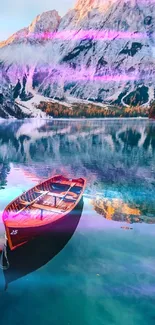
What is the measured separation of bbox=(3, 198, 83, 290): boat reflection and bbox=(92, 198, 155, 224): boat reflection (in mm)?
1583

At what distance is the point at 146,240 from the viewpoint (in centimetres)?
781

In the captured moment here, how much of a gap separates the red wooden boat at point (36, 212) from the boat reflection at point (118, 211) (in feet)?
3.08

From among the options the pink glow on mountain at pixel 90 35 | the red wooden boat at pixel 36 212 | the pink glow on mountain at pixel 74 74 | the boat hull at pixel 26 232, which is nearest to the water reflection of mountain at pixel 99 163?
the red wooden boat at pixel 36 212

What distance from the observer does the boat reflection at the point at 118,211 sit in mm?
9070

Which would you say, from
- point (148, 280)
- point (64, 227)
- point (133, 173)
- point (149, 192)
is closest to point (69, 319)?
point (148, 280)

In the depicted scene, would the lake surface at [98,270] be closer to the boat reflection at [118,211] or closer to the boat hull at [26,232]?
the boat reflection at [118,211]

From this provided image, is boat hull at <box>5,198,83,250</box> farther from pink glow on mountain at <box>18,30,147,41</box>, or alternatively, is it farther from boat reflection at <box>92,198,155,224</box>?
pink glow on mountain at <box>18,30,147,41</box>

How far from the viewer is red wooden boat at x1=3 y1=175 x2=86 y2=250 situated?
264 inches

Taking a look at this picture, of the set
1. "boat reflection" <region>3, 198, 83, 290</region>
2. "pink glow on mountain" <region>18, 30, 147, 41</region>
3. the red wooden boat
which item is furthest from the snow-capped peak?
"boat reflection" <region>3, 198, 83, 290</region>

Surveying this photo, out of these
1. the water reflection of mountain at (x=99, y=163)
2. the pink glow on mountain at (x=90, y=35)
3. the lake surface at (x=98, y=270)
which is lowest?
the water reflection of mountain at (x=99, y=163)

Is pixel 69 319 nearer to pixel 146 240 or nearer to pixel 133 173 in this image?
pixel 146 240

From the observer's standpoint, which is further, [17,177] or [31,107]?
[31,107]

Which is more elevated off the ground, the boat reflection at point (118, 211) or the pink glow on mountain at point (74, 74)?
the pink glow on mountain at point (74, 74)

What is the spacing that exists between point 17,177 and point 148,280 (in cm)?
905
